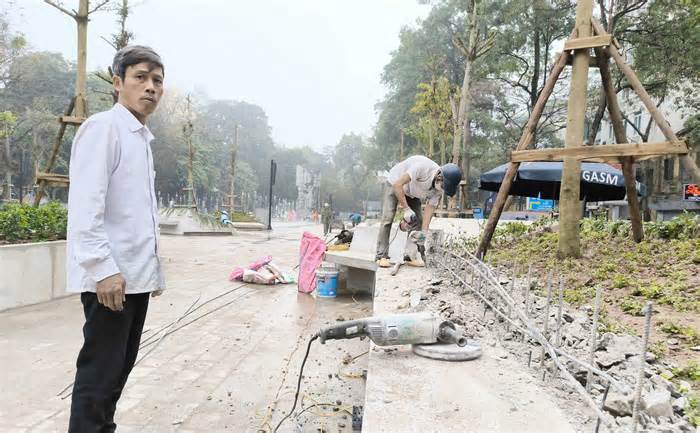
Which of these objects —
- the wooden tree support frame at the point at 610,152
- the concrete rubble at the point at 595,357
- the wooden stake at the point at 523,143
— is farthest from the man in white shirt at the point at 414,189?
the concrete rubble at the point at 595,357

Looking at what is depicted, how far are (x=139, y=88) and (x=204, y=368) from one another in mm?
2435

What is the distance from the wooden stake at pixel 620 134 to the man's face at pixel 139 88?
4533 mm

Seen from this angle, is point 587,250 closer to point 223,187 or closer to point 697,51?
point 697,51

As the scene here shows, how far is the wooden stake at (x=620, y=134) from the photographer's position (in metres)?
4.81

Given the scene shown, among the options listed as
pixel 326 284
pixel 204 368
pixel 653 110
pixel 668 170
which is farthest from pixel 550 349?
pixel 668 170

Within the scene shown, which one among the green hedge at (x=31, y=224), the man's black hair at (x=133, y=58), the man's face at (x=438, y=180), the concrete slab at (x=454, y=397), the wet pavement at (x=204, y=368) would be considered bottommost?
the wet pavement at (x=204, y=368)

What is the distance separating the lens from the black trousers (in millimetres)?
1751

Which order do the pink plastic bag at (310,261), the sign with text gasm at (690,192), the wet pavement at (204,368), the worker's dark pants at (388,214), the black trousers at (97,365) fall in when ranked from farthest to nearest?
the sign with text gasm at (690,192)
the pink plastic bag at (310,261)
the worker's dark pants at (388,214)
the wet pavement at (204,368)
the black trousers at (97,365)

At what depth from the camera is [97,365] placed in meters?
1.77

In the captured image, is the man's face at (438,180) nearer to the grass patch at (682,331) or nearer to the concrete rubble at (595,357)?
the concrete rubble at (595,357)

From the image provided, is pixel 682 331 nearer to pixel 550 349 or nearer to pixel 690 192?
pixel 550 349

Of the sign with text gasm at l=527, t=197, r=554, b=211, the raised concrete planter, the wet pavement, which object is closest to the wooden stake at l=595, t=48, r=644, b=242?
the wet pavement

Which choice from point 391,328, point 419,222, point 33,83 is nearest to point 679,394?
point 391,328

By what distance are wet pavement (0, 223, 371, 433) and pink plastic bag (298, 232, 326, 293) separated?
736 millimetres
